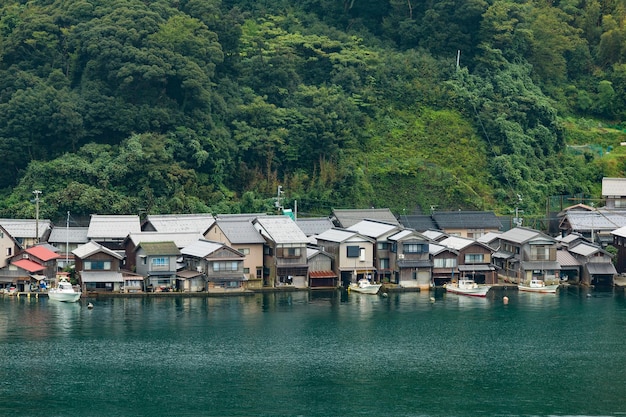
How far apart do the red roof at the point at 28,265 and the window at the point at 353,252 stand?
11.7 meters

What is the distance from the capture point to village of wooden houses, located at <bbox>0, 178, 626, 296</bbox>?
45781 millimetres

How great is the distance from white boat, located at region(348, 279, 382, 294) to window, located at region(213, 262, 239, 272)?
4620mm

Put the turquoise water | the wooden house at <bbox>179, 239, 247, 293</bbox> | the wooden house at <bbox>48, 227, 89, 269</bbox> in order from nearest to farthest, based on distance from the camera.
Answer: the turquoise water → the wooden house at <bbox>179, 239, 247, 293</bbox> → the wooden house at <bbox>48, 227, 89, 269</bbox>

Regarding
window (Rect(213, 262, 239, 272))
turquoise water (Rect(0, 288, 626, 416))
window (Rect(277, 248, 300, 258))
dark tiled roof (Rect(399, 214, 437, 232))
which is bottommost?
turquoise water (Rect(0, 288, 626, 416))

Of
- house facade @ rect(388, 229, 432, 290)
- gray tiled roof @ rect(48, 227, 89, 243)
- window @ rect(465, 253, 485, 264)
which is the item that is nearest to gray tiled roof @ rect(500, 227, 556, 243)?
window @ rect(465, 253, 485, 264)

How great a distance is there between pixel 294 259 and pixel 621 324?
12601mm

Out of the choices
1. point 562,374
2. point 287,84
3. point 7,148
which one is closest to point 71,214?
point 7,148

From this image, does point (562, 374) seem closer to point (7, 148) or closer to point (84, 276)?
point (84, 276)

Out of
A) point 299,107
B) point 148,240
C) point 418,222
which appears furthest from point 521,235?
point 148,240

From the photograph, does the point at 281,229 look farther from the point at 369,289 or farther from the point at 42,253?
the point at 42,253

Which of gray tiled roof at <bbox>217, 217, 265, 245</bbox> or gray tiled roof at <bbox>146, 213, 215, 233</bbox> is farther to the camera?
gray tiled roof at <bbox>146, 213, 215, 233</bbox>

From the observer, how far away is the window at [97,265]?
45.5m

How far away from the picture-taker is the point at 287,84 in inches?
2361

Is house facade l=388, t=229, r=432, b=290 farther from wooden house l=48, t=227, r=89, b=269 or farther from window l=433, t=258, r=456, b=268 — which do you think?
wooden house l=48, t=227, r=89, b=269
